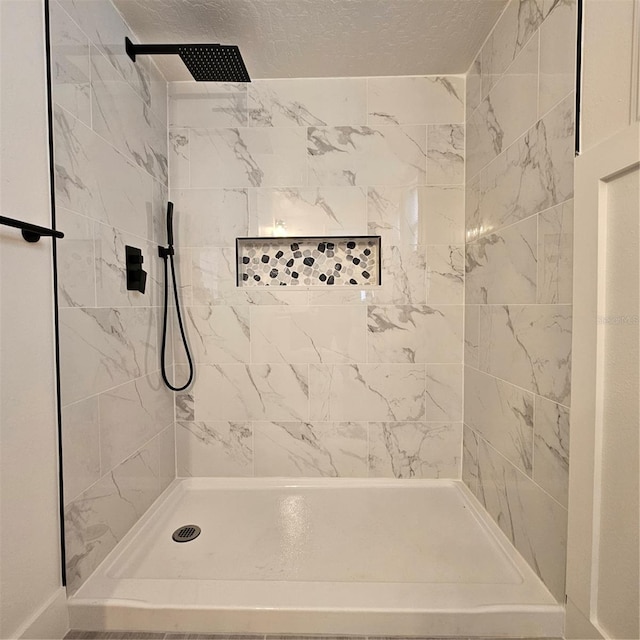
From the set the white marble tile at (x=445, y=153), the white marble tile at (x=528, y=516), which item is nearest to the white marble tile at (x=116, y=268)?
the white marble tile at (x=445, y=153)

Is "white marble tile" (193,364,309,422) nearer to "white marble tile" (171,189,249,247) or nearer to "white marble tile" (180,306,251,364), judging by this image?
"white marble tile" (180,306,251,364)

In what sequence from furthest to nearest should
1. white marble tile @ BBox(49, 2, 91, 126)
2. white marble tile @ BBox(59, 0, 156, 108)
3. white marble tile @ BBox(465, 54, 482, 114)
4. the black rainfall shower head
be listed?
white marble tile @ BBox(465, 54, 482, 114)
the black rainfall shower head
white marble tile @ BBox(59, 0, 156, 108)
white marble tile @ BBox(49, 2, 91, 126)

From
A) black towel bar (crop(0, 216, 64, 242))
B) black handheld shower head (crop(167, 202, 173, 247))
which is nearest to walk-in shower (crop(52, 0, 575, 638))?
black handheld shower head (crop(167, 202, 173, 247))

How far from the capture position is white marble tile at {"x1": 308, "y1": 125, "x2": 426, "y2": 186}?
1.93 metres

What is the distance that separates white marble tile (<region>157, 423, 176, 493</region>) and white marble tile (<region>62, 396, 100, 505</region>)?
1.75 feet

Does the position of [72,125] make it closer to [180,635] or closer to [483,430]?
[180,635]

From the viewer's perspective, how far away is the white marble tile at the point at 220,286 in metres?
1.98

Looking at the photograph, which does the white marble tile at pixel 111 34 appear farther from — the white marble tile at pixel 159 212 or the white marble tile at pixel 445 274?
the white marble tile at pixel 445 274

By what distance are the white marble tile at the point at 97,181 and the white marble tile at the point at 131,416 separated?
2.23 feet

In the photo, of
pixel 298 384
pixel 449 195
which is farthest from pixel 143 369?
pixel 449 195

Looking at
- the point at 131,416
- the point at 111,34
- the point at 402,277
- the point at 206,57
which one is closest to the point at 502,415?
the point at 402,277

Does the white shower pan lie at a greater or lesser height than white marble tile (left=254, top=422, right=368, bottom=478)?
lesser

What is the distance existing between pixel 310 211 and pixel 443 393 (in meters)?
1.20

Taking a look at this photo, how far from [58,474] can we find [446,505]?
165 centimetres
